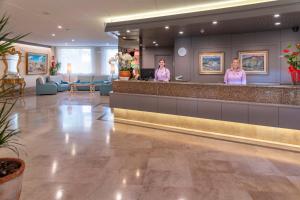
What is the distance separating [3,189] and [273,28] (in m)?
7.38

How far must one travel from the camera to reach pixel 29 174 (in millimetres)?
3275

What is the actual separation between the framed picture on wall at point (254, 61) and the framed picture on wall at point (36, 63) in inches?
492

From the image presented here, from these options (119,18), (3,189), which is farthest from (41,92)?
(3,189)

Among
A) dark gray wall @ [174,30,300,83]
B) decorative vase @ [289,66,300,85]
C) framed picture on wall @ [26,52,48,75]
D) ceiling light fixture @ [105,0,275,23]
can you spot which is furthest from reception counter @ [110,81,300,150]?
framed picture on wall @ [26,52,48,75]

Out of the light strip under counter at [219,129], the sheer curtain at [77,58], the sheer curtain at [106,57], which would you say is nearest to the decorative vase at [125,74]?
the light strip under counter at [219,129]

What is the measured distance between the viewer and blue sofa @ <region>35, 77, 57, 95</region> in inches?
538

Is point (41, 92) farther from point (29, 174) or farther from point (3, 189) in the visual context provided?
point (3, 189)

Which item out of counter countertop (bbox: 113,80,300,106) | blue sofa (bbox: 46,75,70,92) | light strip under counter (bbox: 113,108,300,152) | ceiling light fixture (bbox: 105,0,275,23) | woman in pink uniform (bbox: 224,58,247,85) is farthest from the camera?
blue sofa (bbox: 46,75,70,92)

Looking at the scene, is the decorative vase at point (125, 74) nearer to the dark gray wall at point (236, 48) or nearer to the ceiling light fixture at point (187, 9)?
the ceiling light fixture at point (187, 9)

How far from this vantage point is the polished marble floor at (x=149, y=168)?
2.80m

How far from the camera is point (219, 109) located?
15.8ft

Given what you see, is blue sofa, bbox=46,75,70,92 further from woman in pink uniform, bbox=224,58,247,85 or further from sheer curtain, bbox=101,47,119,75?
woman in pink uniform, bbox=224,58,247,85

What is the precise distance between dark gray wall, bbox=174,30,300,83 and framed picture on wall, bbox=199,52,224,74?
132 millimetres

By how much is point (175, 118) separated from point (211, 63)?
3337 millimetres
